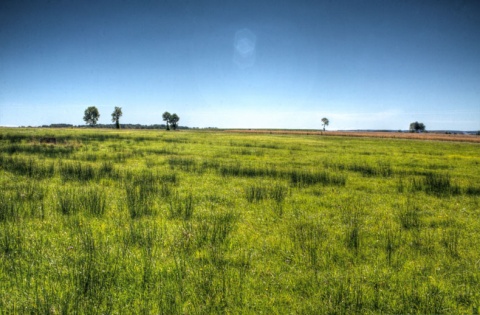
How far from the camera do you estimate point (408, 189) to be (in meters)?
14.7

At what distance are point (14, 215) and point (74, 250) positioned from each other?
3857mm

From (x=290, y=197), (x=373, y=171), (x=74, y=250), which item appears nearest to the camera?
(x=74, y=250)

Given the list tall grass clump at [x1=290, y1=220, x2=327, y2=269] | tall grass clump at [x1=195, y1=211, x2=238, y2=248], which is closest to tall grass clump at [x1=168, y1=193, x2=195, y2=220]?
tall grass clump at [x1=195, y1=211, x2=238, y2=248]

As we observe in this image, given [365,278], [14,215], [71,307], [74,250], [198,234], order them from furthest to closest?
[14,215], [198,234], [74,250], [365,278], [71,307]

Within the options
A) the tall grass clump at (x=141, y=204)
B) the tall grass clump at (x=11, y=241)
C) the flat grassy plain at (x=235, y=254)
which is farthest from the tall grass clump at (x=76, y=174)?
the tall grass clump at (x=11, y=241)

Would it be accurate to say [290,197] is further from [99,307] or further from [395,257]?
[99,307]

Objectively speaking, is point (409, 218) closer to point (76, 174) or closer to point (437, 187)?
point (437, 187)

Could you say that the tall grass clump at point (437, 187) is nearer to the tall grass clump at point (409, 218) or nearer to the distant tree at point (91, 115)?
the tall grass clump at point (409, 218)

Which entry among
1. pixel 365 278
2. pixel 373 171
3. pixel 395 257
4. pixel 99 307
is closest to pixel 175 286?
pixel 99 307

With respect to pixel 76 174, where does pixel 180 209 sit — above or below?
below

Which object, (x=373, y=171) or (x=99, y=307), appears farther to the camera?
(x=373, y=171)

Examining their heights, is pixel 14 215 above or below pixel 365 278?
above

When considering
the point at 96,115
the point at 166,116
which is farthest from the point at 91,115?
the point at 166,116

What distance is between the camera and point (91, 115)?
159625mm
